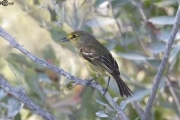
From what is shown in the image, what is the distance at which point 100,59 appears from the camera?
138 inches

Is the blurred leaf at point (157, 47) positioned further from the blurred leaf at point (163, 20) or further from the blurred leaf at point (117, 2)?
the blurred leaf at point (117, 2)

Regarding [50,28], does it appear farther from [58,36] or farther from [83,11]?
[83,11]

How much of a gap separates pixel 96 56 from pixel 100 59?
0.07 metres

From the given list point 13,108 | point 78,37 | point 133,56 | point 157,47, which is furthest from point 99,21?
point 13,108

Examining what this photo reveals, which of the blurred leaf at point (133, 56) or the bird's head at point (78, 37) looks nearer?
the blurred leaf at point (133, 56)

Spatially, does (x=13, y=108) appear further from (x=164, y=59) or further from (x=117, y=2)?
(x=164, y=59)

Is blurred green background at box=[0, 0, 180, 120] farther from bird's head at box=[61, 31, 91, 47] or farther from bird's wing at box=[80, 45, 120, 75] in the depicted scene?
bird's wing at box=[80, 45, 120, 75]

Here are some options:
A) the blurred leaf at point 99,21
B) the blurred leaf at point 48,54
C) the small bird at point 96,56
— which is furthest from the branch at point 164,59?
the blurred leaf at point 48,54

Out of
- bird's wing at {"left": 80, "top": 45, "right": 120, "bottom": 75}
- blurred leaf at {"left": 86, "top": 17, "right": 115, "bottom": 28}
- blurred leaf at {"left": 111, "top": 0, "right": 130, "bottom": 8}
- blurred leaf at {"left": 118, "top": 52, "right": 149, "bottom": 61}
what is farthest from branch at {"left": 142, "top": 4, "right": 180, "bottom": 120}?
blurred leaf at {"left": 86, "top": 17, "right": 115, "bottom": 28}

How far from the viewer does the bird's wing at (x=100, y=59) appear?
132 inches

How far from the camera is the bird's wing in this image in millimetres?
3365

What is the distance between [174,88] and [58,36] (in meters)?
0.83

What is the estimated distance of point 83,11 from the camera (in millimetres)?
4031

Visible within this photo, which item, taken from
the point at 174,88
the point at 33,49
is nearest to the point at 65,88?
the point at 174,88
